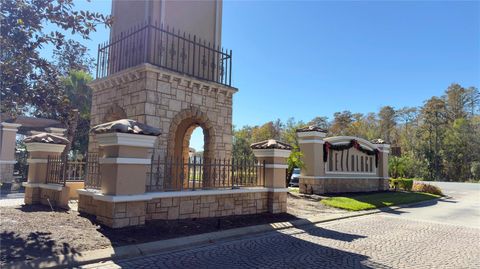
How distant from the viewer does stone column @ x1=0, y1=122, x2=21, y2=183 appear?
59.4 ft

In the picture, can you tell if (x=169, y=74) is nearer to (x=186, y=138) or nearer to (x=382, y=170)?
(x=186, y=138)

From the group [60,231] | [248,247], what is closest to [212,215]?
[248,247]

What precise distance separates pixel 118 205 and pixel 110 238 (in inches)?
30.4

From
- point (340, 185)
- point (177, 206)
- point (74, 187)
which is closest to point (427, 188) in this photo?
point (340, 185)

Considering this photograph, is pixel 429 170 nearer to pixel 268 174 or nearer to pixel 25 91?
pixel 268 174

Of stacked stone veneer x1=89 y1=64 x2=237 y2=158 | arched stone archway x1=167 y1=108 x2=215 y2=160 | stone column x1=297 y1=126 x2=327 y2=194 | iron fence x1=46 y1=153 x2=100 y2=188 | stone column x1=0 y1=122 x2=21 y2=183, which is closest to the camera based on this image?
iron fence x1=46 y1=153 x2=100 y2=188

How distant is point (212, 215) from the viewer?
28.9 ft

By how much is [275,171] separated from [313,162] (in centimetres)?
660

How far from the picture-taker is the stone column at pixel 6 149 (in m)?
18.1

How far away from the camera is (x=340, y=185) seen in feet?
58.1

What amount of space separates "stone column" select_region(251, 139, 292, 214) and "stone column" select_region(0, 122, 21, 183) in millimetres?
15196

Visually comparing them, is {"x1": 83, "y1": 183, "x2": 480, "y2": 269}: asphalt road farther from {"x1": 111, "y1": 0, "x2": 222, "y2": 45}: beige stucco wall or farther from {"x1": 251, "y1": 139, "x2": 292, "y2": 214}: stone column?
{"x1": 111, "y1": 0, "x2": 222, "y2": 45}: beige stucco wall

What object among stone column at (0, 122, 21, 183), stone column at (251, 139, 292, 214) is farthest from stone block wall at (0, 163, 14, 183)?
stone column at (251, 139, 292, 214)

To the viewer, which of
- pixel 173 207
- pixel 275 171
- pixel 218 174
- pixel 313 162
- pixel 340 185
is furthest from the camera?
pixel 340 185
